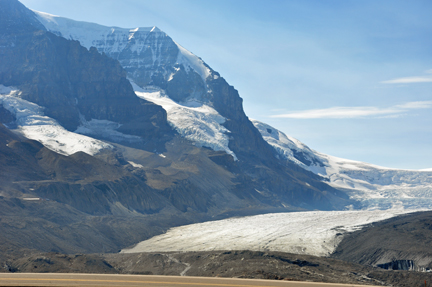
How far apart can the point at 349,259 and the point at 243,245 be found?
24535 millimetres

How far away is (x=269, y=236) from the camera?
4673 inches

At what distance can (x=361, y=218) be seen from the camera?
151 metres

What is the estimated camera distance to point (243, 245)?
356 feet

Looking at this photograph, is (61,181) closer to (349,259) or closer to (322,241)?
(322,241)

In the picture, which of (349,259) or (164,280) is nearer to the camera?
(164,280)

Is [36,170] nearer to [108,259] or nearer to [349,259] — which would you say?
[108,259]

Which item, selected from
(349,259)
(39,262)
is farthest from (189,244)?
(39,262)

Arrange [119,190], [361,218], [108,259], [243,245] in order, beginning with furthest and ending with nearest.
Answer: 1. [119,190]
2. [361,218]
3. [243,245]
4. [108,259]

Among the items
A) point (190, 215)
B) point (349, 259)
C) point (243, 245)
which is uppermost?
point (349, 259)

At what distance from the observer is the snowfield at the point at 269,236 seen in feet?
349

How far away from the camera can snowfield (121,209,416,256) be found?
106 m

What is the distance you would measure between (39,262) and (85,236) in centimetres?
4471

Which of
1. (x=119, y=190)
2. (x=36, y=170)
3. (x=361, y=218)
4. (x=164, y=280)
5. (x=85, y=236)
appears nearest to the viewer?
(x=164, y=280)

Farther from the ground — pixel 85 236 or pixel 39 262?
pixel 39 262
